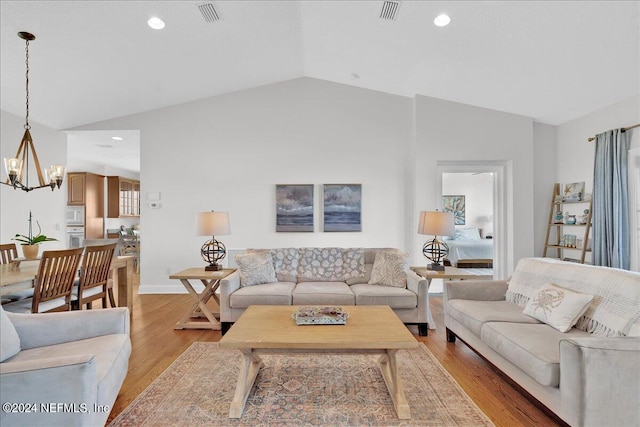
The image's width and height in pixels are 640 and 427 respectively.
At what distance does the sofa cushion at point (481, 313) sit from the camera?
2.48 metres

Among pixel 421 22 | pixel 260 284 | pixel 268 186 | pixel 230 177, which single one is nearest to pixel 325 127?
pixel 268 186

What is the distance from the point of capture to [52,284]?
2729mm

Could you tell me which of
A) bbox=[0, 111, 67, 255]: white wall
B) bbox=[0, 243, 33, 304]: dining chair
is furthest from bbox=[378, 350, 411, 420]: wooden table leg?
bbox=[0, 111, 67, 255]: white wall

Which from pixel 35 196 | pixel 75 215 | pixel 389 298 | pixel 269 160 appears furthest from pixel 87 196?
pixel 389 298

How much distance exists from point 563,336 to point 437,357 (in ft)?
3.28

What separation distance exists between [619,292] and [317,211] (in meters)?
3.71

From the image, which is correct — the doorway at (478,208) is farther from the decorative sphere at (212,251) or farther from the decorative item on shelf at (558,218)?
the decorative sphere at (212,251)

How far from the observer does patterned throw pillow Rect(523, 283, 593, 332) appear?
2.18 m

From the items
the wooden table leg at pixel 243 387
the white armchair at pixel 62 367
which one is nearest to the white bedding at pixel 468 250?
the wooden table leg at pixel 243 387

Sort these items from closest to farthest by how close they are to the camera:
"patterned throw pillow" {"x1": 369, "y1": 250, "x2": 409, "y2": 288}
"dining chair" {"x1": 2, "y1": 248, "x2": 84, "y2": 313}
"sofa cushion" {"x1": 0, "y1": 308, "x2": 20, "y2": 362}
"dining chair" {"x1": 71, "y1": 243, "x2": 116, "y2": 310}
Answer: "sofa cushion" {"x1": 0, "y1": 308, "x2": 20, "y2": 362} → "dining chair" {"x1": 2, "y1": 248, "x2": 84, "y2": 313} → "dining chair" {"x1": 71, "y1": 243, "x2": 116, "y2": 310} → "patterned throw pillow" {"x1": 369, "y1": 250, "x2": 409, "y2": 288}

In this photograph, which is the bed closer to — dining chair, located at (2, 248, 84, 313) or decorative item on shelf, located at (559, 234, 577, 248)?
decorative item on shelf, located at (559, 234, 577, 248)

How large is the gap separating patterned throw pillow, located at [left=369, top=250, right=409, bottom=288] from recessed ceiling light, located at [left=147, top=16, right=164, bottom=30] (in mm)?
3393

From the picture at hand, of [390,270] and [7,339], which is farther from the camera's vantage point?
[390,270]

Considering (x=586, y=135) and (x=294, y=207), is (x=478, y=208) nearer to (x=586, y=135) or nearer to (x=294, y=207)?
(x=586, y=135)
